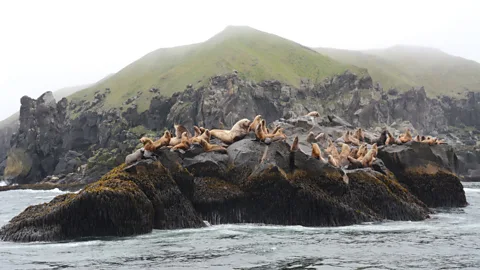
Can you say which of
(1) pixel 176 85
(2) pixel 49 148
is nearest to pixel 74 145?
(2) pixel 49 148

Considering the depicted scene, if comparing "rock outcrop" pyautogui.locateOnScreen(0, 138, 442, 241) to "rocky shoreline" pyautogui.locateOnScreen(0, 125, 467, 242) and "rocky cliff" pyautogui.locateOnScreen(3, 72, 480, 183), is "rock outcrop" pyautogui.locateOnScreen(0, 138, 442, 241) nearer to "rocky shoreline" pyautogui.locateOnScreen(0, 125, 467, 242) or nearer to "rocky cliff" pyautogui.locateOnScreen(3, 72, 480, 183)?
"rocky shoreline" pyautogui.locateOnScreen(0, 125, 467, 242)

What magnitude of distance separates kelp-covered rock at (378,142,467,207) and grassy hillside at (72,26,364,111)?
119 m

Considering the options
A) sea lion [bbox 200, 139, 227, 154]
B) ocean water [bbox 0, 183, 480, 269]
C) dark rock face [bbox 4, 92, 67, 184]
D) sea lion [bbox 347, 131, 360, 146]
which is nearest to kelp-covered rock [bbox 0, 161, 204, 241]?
ocean water [bbox 0, 183, 480, 269]

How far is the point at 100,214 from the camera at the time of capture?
61.4 feet

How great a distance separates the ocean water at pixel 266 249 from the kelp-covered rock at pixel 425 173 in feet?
30.1

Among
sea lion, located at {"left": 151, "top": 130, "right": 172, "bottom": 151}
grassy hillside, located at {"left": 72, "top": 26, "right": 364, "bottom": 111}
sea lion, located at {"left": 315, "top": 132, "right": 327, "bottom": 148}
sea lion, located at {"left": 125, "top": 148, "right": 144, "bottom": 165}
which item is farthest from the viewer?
grassy hillside, located at {"left": 72, "top": 26, "right": 364, "bottom": 111}

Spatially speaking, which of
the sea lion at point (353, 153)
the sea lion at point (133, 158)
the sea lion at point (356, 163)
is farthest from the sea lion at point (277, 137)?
the sea lion at point (353, 153)

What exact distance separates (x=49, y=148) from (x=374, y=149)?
351ft

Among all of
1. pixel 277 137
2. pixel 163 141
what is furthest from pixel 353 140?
pixel 163 141

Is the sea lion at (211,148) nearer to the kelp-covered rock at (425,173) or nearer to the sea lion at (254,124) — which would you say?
the sea lion at (254,124)

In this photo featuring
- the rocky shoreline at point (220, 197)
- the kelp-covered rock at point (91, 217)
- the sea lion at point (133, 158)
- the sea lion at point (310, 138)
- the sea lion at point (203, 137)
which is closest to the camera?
the kelp-covered rock at point (91, 217)

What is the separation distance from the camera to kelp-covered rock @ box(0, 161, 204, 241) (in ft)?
61.0

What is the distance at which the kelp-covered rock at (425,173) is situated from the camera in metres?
30.4

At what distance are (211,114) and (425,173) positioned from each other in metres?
95.8
